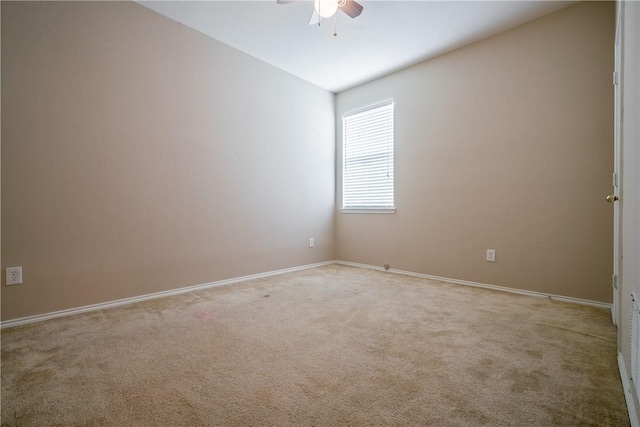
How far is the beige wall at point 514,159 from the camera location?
2.54 meters

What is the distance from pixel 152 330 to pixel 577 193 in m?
3.52

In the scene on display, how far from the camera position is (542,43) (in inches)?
110

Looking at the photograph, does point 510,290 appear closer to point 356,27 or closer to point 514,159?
point 514,159

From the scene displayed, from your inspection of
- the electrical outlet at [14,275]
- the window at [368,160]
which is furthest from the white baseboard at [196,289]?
the window at [368,160]

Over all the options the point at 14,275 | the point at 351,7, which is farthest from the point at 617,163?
the point at 14,275

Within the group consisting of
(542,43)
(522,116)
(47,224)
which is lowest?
(47,224)

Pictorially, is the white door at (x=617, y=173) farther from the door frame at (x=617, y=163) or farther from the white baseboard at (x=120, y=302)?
the white baseboard at (x=120, y=302)


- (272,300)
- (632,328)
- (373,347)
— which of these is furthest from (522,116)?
(272,300)

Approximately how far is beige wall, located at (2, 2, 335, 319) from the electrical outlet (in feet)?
0.14

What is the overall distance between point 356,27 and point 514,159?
6.59 ft

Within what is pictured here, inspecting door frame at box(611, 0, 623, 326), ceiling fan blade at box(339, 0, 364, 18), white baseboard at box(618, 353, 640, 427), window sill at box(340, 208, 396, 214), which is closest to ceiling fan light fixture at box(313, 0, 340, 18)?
ceiling fan blade at box(339, 0, 364, 18)

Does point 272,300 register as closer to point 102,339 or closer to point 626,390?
point 102,339

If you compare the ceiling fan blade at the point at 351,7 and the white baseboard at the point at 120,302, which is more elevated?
the ceiling fan blade at the point at 351,7

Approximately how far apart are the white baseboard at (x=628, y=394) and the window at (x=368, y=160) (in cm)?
263
